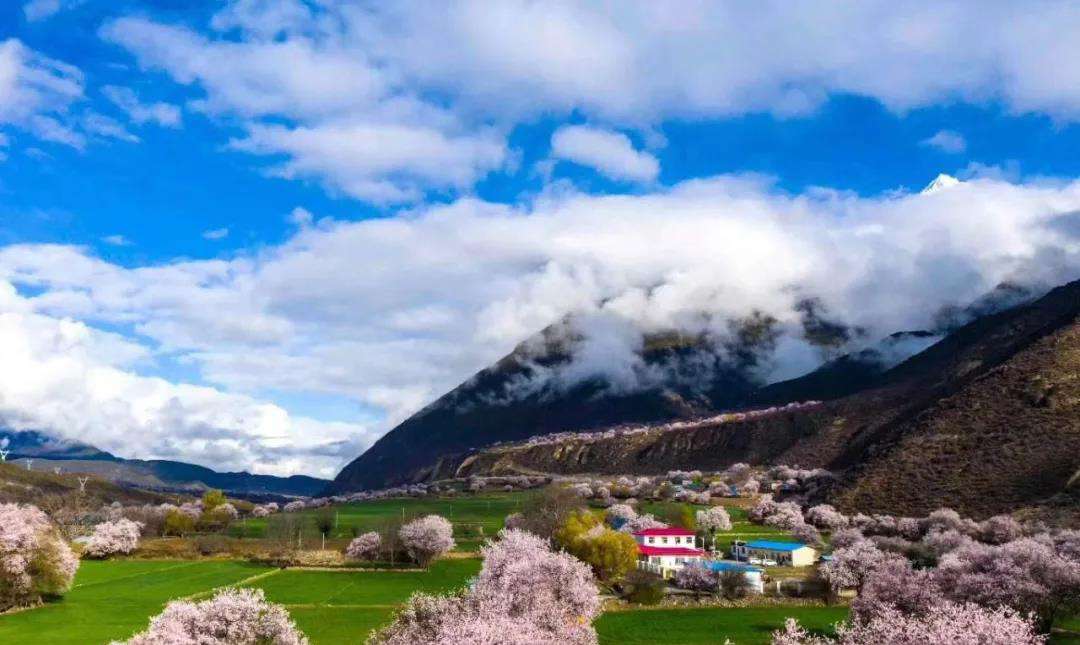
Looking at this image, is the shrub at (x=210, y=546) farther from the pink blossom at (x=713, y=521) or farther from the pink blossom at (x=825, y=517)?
the pink blossom at (x=825, y=517)

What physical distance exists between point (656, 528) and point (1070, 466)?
49.1 m

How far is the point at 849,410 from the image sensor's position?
194m

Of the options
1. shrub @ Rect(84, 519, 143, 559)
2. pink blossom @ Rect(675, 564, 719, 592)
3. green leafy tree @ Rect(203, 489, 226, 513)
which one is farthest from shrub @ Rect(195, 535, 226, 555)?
pink blossom @ Rect(675, 564, 719, 592)

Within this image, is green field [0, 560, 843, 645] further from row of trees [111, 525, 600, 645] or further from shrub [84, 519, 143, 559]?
row of trees [111, 525, 600, 645]

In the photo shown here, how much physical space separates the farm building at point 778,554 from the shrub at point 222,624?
71.0 meters

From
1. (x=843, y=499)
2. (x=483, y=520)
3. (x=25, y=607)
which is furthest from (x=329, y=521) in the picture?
(x=843, y=499)

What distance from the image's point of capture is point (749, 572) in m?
79.3

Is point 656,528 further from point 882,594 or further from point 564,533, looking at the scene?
point 882,594

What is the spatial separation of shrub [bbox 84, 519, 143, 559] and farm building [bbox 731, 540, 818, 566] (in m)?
82.6

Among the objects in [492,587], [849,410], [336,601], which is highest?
[849,410]

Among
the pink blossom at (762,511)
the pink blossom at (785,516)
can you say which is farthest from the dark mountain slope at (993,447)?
the pink blossom at (762,511)

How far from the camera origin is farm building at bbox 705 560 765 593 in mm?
77688

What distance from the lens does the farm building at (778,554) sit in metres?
95.6

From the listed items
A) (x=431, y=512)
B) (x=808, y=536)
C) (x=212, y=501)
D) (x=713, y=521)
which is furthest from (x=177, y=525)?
(x=808, y=536)
